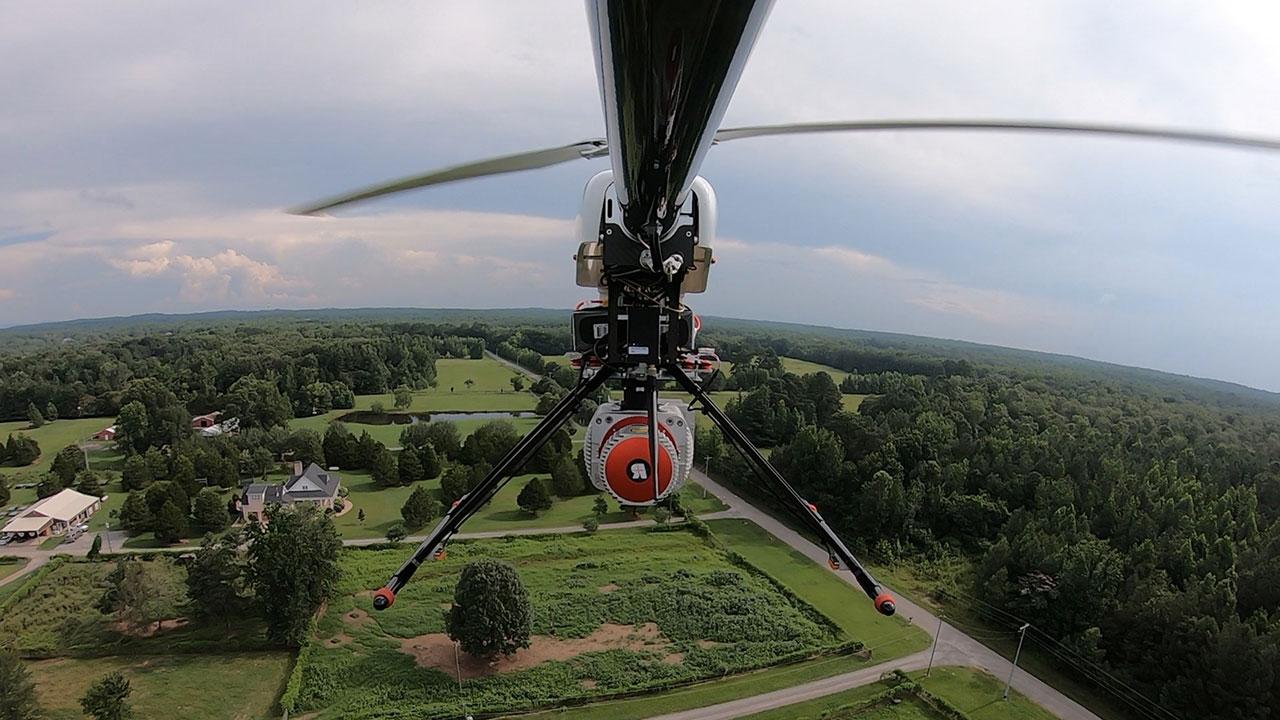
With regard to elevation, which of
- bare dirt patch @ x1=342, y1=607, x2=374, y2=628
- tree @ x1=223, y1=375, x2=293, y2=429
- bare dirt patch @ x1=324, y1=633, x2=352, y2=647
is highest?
tree @ x1=223, y1=375, x2=293, y2=429

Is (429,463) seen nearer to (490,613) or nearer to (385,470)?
(385,470)

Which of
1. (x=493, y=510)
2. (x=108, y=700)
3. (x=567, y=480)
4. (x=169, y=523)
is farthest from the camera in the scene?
(x=567, y=480)

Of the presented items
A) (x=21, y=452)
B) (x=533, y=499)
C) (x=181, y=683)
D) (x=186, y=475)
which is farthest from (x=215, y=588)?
(x=21, y=452)

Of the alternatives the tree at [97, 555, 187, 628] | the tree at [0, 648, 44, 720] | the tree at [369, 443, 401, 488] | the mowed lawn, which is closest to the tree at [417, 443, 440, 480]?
the tree at [369, 443, 401, 488]

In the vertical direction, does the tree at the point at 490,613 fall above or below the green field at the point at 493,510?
above

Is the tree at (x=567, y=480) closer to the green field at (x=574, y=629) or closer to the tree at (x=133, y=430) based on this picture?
the green field at (x=574, y=629)

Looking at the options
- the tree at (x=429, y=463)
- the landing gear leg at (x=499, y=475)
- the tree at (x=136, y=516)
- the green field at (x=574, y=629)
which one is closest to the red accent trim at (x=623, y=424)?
the landing gear leg at (x=499, y=475)

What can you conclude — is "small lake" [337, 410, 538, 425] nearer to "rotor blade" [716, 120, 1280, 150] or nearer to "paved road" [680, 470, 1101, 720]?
"paved road" [680, 470, 1101, 720]
